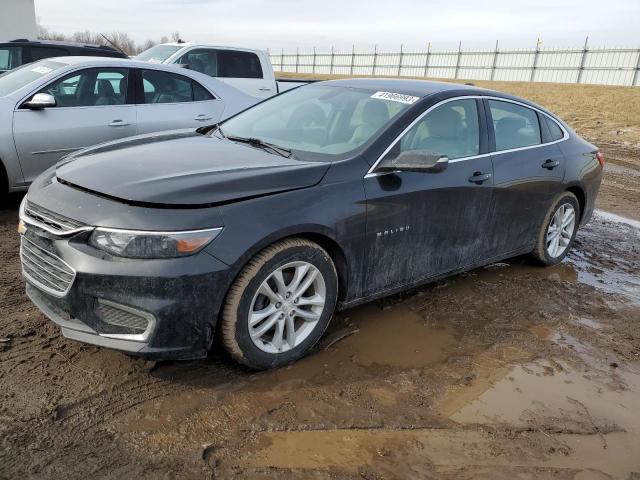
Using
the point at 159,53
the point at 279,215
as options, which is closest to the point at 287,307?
the point at 279,215

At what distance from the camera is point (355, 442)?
2590 mm

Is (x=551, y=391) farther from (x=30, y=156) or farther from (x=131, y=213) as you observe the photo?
(x=30, y=156)

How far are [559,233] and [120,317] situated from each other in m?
4.11

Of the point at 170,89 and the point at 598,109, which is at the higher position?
the point at 170,89

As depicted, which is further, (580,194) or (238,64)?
(238,64)

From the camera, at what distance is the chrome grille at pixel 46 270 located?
271 centimetres

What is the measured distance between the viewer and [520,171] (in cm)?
440

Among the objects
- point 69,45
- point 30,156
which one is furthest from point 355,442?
point 69,45

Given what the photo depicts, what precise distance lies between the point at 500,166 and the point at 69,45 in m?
7.57

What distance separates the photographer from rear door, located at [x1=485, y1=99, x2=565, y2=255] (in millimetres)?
4270

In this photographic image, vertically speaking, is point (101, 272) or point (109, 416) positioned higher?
point (101, 272)

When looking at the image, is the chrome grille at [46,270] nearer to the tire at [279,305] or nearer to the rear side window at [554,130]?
the tire at [279,305]

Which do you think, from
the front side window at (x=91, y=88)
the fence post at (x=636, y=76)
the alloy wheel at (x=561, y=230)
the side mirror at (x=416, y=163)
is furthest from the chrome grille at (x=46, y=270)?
the fence post at (x=636, y=76)

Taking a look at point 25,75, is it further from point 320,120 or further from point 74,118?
point 320,120
